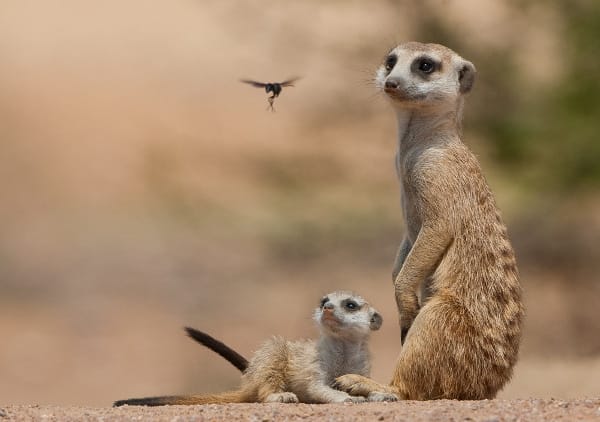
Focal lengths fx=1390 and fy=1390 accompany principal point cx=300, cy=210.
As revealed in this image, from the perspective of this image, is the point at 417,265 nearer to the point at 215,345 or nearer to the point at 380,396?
the point at 380,396

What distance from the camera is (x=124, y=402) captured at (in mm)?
4352

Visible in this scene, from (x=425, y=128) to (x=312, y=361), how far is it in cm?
84

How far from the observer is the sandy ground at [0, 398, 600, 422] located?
346 centimetres

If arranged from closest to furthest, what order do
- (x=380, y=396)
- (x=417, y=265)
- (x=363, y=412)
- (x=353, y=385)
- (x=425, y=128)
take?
(x=363, y=412)
(x=380, y=396)
(x=353, y=385)
(x=417, y=265)
(x=425, y=128)

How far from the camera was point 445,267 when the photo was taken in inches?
167

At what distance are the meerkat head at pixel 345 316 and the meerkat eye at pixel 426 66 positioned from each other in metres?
0.75

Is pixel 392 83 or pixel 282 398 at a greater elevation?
pixel 392 83

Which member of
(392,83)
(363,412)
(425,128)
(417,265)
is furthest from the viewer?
(425,128)

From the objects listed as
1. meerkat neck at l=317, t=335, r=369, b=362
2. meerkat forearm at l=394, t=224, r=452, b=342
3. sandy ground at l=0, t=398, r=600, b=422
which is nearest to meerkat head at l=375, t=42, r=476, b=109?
meerkat forearm at l=394, t=224, r=452, b=342

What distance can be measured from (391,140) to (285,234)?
4.32 ft

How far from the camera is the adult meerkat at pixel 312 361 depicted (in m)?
4.22

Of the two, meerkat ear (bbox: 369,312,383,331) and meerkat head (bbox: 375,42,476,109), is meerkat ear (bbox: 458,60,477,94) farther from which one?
meerkat ear (bbox: 369,312,383,331)

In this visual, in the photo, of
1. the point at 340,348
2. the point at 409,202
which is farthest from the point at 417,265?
the point at 340,348

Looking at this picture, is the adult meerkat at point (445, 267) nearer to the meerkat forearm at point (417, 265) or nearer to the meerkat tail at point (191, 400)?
the meerkat forearm at point (417, 265)
